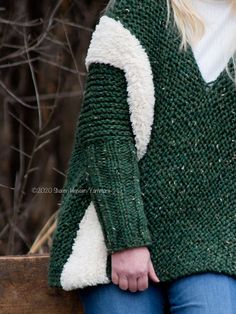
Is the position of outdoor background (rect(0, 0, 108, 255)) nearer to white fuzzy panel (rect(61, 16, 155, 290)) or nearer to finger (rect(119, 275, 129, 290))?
white fuzzy panel (rect(61, 16, 155, 290))

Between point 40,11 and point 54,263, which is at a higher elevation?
point 54,263

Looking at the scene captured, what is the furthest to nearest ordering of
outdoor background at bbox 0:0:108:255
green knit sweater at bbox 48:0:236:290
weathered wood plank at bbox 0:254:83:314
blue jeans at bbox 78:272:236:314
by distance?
outdoor background at bbox 0:0:108:255 → weathered wood plank at bbox 0:254:83:314 → green knit sweater at bbox 48:0:236:290 → blue jeans at bbox 78:272:236:314

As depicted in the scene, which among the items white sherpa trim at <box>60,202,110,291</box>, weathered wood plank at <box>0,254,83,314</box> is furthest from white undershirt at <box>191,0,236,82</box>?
weathered wood plank at <box>0,254,83,314</box>

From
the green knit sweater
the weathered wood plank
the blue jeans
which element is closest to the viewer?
the blue jeans

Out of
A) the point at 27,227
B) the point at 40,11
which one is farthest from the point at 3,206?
the point at 40,11

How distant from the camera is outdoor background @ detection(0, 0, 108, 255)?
4953 millimetres

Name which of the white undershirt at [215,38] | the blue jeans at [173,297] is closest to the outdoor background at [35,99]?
the white undershirt at [215,38]

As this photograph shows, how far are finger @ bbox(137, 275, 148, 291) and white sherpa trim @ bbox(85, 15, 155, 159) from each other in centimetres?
34

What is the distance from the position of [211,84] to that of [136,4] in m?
0.29

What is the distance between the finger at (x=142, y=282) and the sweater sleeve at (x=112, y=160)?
0.28 feet

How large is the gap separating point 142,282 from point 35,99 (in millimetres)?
2476

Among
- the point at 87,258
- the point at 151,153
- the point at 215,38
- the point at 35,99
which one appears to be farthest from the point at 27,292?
the point at 35,99

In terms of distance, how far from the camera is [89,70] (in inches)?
116

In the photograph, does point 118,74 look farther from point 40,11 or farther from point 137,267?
point 40,11
